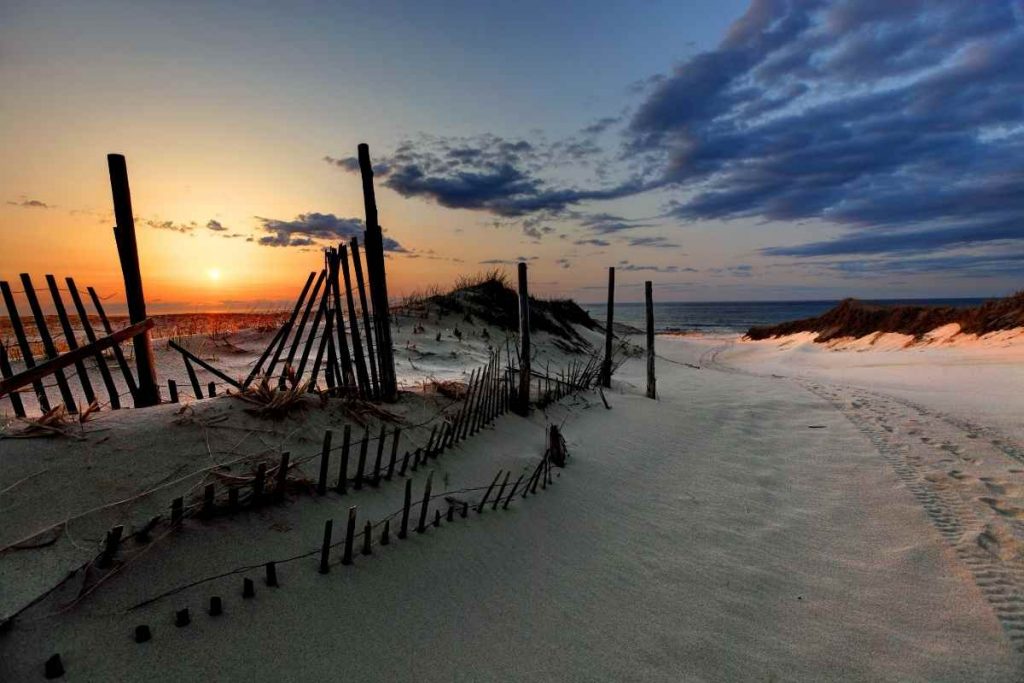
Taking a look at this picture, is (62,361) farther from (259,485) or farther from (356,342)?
(356,342)

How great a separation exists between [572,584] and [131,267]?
552cm

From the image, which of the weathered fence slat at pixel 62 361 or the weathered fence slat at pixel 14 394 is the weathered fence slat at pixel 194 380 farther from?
the weathered fence slat at pixel 14 394

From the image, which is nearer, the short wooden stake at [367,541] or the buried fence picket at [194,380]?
the short wooden stake at [367,541]

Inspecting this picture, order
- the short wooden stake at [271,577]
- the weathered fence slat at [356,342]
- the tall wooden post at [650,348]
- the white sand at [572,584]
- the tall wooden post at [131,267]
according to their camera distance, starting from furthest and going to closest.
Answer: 1. the tall wooden post at [650,348]
2. the weathered fence slat at [356,342]
3. the tall wooden post at [131,267]
4. the short wooden stake at [271,577]
5. the white sand at [572,584]

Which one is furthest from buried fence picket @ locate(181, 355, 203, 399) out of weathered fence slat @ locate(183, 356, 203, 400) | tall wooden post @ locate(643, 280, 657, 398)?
tall wooden post @ locate(643, 280, 657, 398)

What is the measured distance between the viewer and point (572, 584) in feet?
13.9

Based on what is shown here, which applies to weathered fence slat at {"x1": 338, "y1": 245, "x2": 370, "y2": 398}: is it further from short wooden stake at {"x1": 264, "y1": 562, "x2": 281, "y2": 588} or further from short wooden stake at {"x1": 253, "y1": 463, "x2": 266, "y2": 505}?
short wooden stake at {"x1": 264, "y1": 562, "x2": 281, "y2": 588}

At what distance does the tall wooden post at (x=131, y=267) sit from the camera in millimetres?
5418

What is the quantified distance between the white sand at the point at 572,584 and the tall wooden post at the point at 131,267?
3.64 feet

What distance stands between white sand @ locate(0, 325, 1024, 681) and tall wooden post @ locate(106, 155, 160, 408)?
1.11 metres

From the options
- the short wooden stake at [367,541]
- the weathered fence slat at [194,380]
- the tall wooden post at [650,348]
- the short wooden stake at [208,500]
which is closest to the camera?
the short wooden stake at [208,500]

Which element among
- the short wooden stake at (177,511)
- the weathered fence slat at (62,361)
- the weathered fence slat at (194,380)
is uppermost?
the weathered fence slat at (62,361)

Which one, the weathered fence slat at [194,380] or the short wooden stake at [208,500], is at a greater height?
the weathered fence slat at [194,380]

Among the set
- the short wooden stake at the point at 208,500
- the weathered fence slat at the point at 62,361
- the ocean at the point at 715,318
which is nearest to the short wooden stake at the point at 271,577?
the short wooden stake at the point at 208,500
